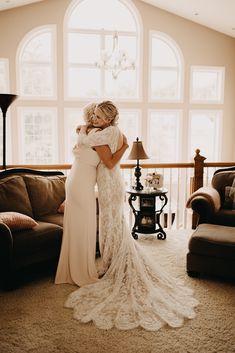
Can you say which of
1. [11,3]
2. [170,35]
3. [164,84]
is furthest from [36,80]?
[170,35]

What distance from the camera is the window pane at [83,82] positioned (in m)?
8.24

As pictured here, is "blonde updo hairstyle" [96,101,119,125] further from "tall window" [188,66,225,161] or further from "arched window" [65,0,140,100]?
"tall window" [188,66,225,161]

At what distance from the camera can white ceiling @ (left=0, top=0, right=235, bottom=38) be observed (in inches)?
275

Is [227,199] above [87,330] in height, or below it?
above

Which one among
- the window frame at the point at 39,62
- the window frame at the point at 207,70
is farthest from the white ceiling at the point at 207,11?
the window frame at the point at 39,62

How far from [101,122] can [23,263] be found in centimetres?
139

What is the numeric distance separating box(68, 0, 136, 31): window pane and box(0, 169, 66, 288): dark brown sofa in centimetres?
536

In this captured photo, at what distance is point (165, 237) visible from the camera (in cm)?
442

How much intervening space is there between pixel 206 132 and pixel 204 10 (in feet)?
9.43

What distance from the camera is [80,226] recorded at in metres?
3.03

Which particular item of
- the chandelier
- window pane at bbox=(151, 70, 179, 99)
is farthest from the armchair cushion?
window pane at bbox=(151, 70, 179, 99)

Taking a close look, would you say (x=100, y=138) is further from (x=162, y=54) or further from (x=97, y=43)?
(x=162, y=54)

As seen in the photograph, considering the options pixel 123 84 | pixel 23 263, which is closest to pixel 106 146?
pixel 23 263

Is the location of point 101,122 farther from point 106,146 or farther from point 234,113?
point 234,113
